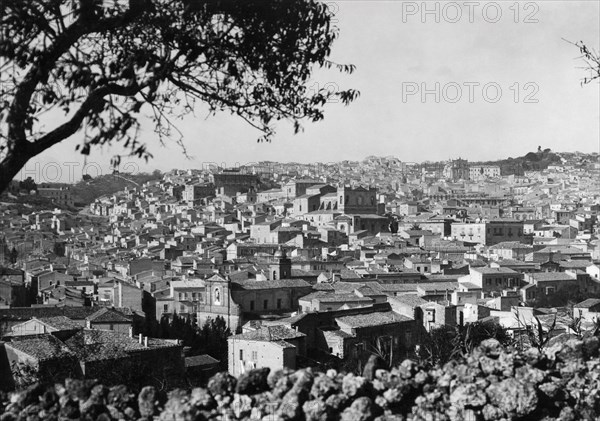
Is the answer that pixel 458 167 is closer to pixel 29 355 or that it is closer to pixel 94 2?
pixel 29 355

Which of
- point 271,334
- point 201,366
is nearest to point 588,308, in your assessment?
point 271,334

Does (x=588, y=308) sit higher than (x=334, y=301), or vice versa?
(x=334, y=301)

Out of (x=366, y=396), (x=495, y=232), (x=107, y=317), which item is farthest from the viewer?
(x=495, y=232)

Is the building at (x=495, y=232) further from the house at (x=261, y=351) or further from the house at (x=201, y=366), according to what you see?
the house at (x=201, y=366)

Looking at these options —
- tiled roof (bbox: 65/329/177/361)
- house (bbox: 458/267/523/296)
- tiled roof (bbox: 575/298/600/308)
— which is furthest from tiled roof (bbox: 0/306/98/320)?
house (bbox: 458/267/523/296)

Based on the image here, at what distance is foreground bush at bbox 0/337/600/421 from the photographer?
5398mm

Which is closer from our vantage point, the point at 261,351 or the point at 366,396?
the point at 366,396

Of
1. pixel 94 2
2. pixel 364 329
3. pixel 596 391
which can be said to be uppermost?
pixel 94 2

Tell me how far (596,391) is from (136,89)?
411 cm

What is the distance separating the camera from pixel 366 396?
18.2ft

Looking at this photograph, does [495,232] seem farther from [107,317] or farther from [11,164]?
[11,164]

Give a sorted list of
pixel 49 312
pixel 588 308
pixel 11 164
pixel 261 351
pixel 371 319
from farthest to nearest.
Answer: pixel 588 308
pixel 371 319
pixel 49 312
pixel 261 351
pixel 11 164

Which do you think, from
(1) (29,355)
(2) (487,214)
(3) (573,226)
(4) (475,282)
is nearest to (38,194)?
(2) (487,214)

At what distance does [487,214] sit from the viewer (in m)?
99.5
